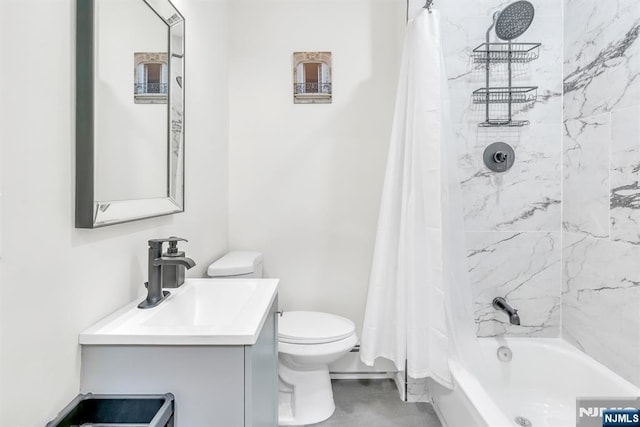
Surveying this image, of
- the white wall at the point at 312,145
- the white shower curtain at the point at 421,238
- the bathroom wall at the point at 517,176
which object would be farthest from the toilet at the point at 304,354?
the bathroom wall at the point at 517,176

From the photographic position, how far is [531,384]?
81.2 inches

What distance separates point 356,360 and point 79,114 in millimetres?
2098

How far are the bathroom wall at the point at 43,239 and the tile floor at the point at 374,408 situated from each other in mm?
1416

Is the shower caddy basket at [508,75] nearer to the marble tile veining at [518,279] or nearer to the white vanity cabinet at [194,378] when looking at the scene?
the marble tile veining at [518,279]

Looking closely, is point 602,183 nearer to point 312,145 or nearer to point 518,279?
point 518,279

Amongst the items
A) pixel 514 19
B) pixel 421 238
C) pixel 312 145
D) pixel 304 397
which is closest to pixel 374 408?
pixel 304 397

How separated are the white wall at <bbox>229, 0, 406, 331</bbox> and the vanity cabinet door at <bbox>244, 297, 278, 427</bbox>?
101 cm

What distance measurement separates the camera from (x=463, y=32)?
2182 mm

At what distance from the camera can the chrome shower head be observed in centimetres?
202

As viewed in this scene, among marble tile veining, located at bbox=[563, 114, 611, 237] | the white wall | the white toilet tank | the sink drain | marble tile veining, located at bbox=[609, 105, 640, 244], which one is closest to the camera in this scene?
marble tile veining, located at bbox=[609, 105, 640, 244]

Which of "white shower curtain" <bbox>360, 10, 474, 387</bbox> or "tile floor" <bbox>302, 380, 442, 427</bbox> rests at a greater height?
"white shower curtain" <bbox>360, 10, 474, 387</bbox>

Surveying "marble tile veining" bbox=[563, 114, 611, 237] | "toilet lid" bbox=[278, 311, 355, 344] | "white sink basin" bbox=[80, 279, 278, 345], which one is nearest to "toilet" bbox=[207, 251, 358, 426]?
"toilet lid" bbox=[278, 311, 355, 344]

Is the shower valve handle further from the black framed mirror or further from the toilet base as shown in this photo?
the black framed mirror

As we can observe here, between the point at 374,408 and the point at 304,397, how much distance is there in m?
0.43
